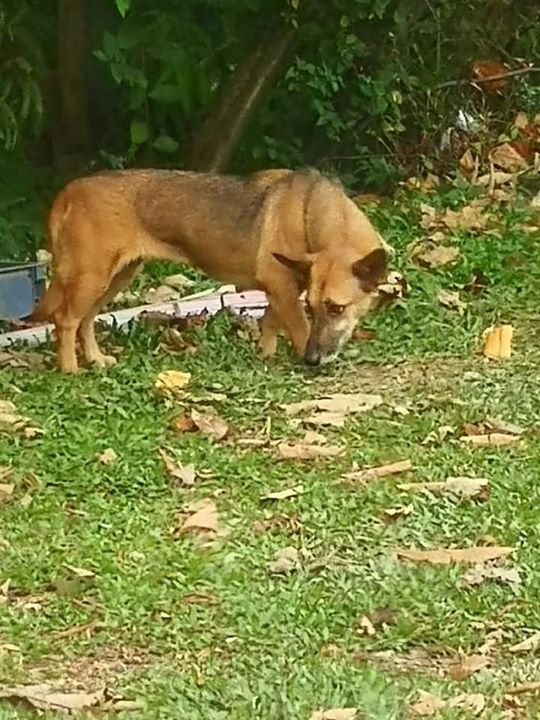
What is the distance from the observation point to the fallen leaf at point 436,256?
8.72 m

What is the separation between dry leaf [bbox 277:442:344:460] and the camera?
5887 millimetres

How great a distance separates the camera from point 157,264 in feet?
29.7

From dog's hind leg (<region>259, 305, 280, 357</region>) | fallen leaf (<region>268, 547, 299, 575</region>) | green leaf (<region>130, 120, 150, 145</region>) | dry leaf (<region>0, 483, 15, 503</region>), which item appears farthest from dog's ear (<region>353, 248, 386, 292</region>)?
green leaf (<region>130, 120, 150, 145</region>)

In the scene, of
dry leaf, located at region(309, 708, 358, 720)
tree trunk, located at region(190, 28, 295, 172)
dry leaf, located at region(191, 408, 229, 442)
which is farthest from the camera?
tree trunk, located at region(190, 28, 295, 172)

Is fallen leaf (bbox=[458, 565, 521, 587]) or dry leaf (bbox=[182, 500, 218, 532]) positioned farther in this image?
dry leaf (bbox=[182, 500, 218, 532])

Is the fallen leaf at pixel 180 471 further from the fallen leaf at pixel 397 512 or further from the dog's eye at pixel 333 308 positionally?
the dog's eye at pixel 333 308

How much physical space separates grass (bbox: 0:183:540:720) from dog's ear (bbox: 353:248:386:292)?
1.20ft

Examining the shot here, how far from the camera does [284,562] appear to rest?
16.0 ft

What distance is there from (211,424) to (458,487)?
118 centimetres

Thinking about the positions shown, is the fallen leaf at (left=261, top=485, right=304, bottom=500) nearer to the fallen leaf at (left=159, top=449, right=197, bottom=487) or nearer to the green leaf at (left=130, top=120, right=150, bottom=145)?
the fallen leaf at (left=159, top=449, right=197, bottom=487)

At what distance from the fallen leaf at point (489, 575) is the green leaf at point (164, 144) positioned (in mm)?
5844

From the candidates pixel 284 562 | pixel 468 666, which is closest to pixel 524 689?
pixel 468 666

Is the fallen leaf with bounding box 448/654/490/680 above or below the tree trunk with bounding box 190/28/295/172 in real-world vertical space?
above

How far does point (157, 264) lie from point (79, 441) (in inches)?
122
